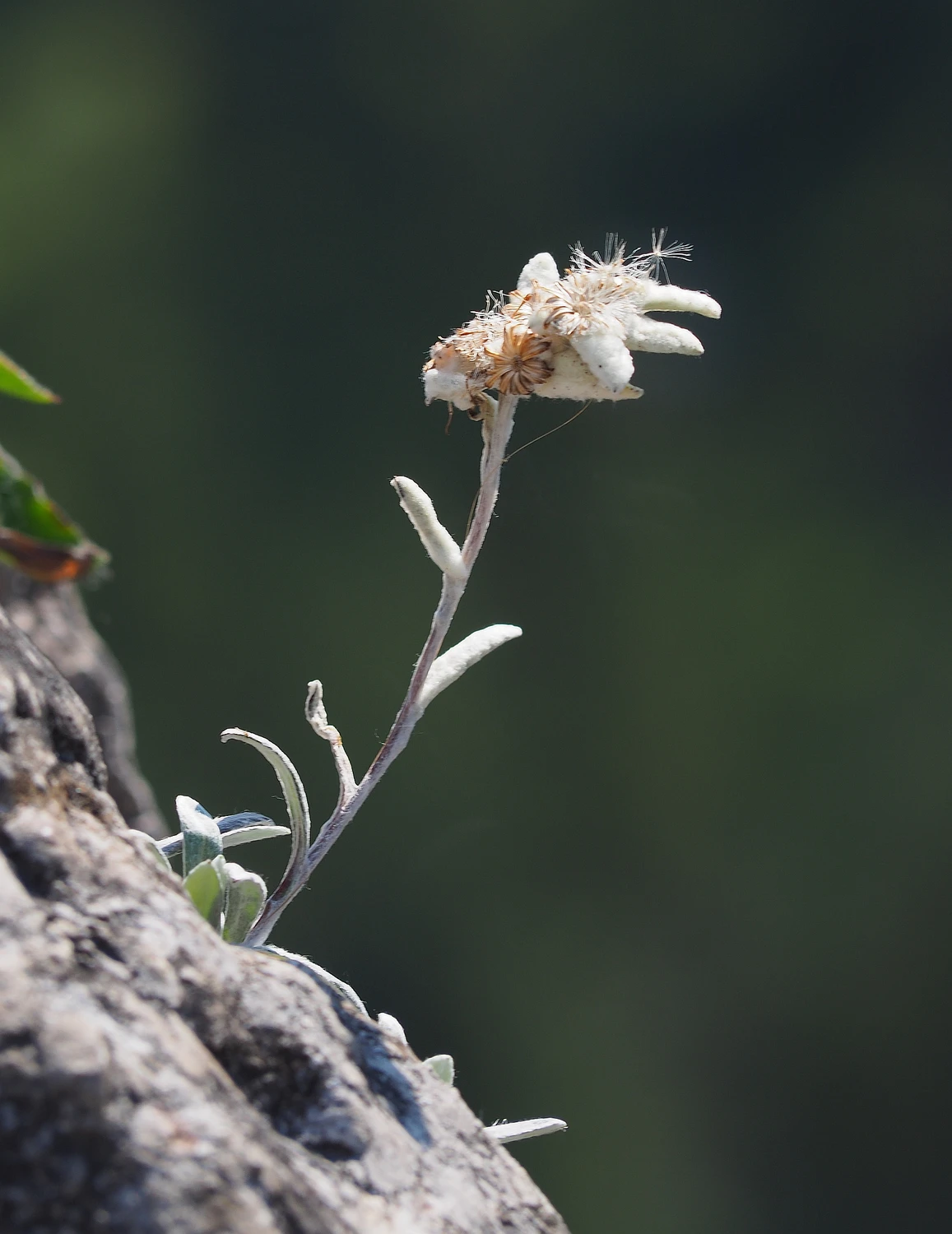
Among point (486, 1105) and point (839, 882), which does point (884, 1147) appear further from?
point (486, 1105)

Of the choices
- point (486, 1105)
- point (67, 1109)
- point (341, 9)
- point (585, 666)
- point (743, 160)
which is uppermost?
point (341, 9)

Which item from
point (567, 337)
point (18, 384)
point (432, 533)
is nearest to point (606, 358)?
point (567, 337)

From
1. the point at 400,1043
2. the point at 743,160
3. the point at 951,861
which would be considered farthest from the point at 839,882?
the point at 400,1043

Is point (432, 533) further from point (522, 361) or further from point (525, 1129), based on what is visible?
point (525, 1129)

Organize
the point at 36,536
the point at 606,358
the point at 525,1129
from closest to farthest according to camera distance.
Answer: the point at 36,536
the point at 606,358
the point at 525,1129

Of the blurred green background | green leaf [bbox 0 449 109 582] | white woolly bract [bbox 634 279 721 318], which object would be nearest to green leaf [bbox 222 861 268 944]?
green leaf [bbox 0 449 109 582]

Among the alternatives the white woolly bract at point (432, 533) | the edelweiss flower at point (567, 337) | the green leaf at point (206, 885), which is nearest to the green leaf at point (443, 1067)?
the green leaf at point (206, 885)
